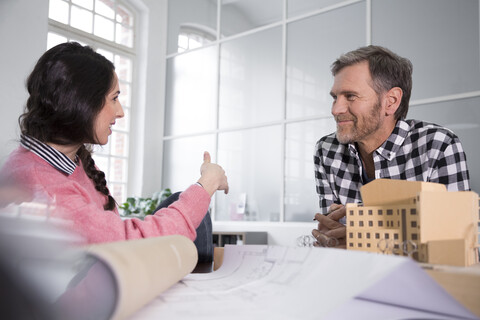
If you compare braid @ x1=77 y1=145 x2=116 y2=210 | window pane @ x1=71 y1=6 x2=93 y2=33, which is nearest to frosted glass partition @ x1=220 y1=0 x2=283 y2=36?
window pane @ x1=71 y1=6 x2=93 y2=33

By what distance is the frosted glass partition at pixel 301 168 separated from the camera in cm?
401

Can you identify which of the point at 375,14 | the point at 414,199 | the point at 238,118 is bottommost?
the point at 414,199

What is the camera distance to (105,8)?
5.15 metres

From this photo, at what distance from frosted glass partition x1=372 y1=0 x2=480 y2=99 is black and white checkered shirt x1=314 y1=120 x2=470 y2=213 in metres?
2.01

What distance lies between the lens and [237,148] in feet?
15.5

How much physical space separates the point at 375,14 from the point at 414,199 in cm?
364

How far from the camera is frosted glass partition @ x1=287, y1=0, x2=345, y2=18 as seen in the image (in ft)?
13.7

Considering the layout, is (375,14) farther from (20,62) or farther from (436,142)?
(20,62)

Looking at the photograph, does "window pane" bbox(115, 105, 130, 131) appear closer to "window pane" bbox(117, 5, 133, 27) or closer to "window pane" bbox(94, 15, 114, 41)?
"window pane" bbox(94, 15, 114, 41)

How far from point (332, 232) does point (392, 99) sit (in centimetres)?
94

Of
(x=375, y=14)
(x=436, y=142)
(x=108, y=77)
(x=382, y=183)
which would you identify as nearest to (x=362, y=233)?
(x=382, y=183)

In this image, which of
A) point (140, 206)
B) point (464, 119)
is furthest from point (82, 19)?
point (464, 119)

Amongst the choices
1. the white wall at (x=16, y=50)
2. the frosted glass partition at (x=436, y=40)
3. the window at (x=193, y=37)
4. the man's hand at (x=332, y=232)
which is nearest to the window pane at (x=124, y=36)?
the window at (x=193, y=37)

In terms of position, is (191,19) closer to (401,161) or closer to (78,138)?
(401,161)
